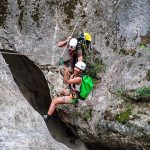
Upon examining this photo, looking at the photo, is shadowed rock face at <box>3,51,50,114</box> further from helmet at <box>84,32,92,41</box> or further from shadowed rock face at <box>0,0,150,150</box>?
helmet at <box>84,32,92,41</box>

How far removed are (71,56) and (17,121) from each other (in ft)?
13.6

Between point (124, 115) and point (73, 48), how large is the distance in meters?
2.23

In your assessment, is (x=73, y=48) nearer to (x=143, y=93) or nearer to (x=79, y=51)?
(x=79, y=51)

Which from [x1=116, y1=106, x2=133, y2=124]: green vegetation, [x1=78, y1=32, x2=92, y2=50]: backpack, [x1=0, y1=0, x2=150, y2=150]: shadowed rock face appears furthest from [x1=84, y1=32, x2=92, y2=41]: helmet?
[x1=116, y1=106, x2=133, y2=124]: green vegetation

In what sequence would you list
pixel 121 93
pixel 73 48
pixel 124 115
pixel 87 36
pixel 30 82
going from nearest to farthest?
pixel 124 115, pixel 121 93, pixel 73 48, pixel 87 36, pixel 30 82

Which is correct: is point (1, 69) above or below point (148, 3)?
below

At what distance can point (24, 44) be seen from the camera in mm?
13359

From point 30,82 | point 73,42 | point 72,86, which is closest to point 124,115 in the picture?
point 72,86

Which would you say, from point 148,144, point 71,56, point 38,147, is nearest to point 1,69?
point 38,147

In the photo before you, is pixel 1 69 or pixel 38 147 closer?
pixel 38 147

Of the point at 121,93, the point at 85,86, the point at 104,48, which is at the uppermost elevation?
the point at 104,48

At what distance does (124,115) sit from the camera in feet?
36.9

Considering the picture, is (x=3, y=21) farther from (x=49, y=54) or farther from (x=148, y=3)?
(x=148, y=3)

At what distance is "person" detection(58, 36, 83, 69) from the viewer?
11.8m
